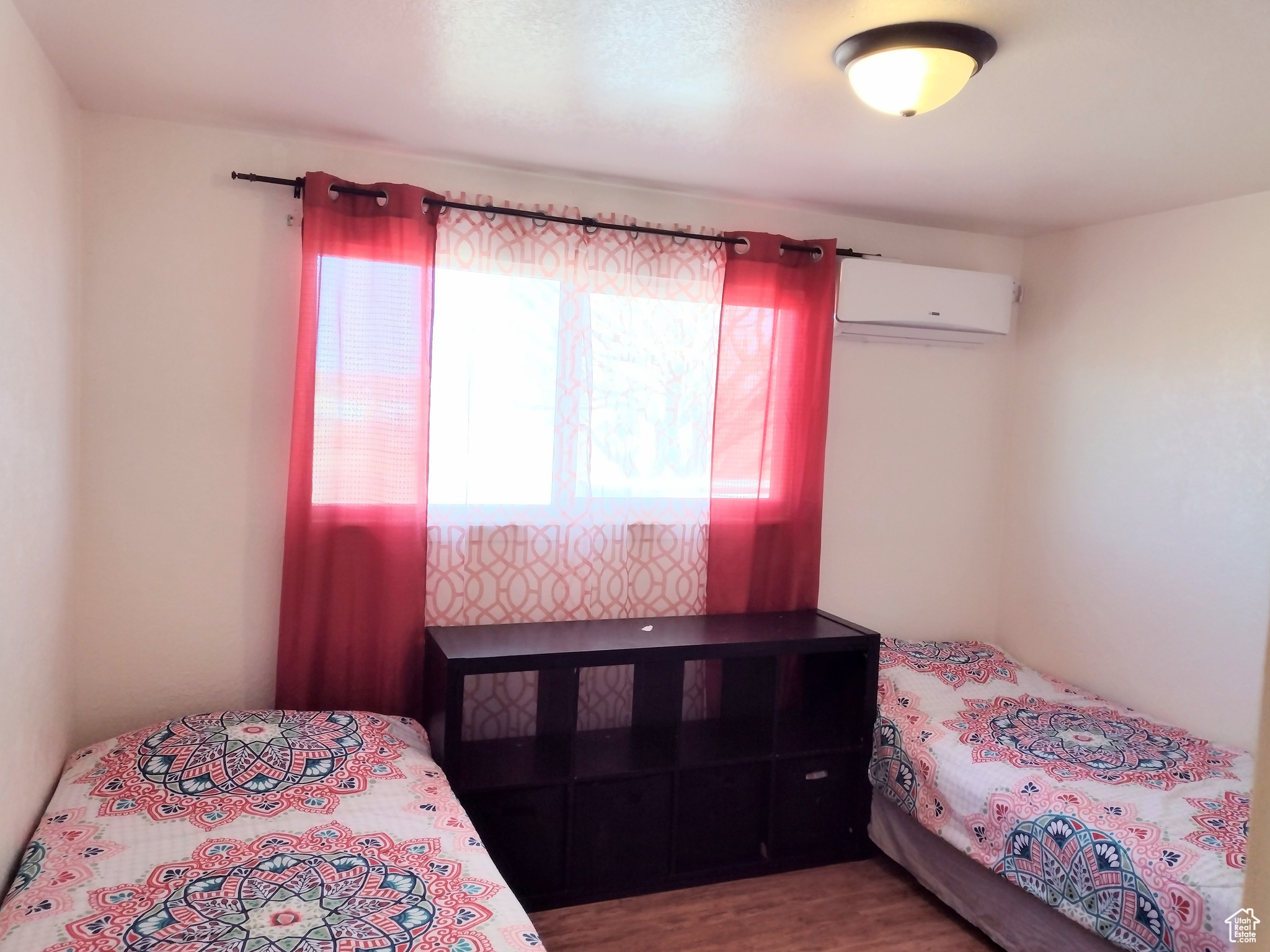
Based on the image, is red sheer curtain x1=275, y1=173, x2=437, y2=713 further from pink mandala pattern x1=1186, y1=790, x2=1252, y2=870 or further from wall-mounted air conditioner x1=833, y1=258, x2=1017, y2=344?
pink mandala pattern x1=1186, y1=790, x2=1252, y2=870

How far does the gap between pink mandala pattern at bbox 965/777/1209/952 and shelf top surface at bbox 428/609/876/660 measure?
2.34 feet

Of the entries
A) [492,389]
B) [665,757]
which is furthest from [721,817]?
[492,389]

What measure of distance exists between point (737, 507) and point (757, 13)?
181 cm

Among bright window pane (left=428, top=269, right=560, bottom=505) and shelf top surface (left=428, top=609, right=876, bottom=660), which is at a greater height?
bright window pane (left=428, top=269, right=560, bottom=505)

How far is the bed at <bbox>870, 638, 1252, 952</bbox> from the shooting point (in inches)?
83.2

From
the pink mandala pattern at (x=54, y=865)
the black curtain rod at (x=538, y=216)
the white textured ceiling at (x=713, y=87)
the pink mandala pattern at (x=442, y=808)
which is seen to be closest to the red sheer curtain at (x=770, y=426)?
the black curtain rod at (x=538, y=216)

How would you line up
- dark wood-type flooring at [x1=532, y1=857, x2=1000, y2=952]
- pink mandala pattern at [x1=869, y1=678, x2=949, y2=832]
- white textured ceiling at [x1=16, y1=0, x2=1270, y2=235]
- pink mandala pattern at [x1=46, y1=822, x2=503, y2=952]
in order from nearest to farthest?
1. pink mandala pattern at [x1=46, y1=822, x2=503, y2=952]
2. white textured ceiling at [x1=16, y1=0, x2=1270, y2=235]
3. dark wood-type flooring at [x1=532, y1=857, x2=1000, y2=952]
4. pink mandala pattern at [x1=869, y1=678, x2=949, y2=832]

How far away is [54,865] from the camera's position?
1887mm

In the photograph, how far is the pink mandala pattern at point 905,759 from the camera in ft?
9.07

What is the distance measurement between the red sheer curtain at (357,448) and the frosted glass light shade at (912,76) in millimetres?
1453

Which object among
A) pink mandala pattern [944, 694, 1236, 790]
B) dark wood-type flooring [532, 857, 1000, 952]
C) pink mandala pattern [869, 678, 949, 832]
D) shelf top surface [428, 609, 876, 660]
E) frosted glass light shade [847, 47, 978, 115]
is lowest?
dark wood-type flooring [532, 857, 1000, 952]

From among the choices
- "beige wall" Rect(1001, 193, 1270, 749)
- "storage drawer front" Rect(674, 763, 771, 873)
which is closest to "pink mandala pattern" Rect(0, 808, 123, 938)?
"storage drawer front" Rect(674, 763, 771, 873)

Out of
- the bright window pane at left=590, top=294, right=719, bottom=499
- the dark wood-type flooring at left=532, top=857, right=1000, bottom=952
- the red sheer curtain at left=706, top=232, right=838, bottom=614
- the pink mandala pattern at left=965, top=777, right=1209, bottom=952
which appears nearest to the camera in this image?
the pink mandala pattern at left=965, top=777, right=1209, bottom=952

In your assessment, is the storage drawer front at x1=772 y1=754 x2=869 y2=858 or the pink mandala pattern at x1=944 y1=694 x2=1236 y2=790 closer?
the pink mandala pattern at x1=944 y1=694 x2=1236 y2=790
